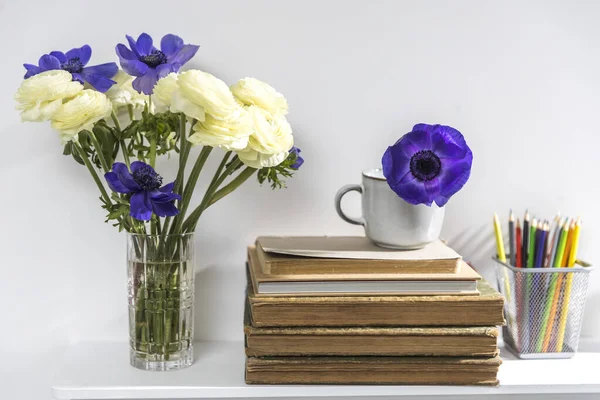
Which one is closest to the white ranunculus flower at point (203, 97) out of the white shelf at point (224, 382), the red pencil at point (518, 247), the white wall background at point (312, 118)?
the white wall background at point (312, 118)

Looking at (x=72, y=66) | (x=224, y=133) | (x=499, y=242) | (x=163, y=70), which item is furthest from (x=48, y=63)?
(x=499, y=242)

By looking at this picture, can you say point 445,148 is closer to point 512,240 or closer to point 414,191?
point 414,191

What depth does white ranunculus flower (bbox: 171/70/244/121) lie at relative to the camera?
0.77m

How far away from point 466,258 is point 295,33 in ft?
1.30

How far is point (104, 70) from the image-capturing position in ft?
2.83

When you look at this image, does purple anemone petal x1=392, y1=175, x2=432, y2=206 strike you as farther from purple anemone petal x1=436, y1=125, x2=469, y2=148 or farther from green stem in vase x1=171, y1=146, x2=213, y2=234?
green stem in vase x1=171, y1=146, x2=213, y2=234

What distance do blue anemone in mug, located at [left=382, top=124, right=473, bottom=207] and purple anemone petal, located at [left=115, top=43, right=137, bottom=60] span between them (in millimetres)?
327

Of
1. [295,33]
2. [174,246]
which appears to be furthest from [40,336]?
[295,33]

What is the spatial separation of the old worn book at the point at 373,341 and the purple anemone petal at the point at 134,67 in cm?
33

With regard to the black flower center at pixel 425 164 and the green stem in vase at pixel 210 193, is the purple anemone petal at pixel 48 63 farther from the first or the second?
the black flower center at pixel 425 164

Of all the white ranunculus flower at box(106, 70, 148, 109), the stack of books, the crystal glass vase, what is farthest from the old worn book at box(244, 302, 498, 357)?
the white ranunculus flower at box(106, 70, 148, 109)

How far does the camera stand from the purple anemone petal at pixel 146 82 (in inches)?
33.3

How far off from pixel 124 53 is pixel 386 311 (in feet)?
1.42

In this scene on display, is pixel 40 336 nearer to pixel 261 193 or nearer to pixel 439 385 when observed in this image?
pixel 261 193
